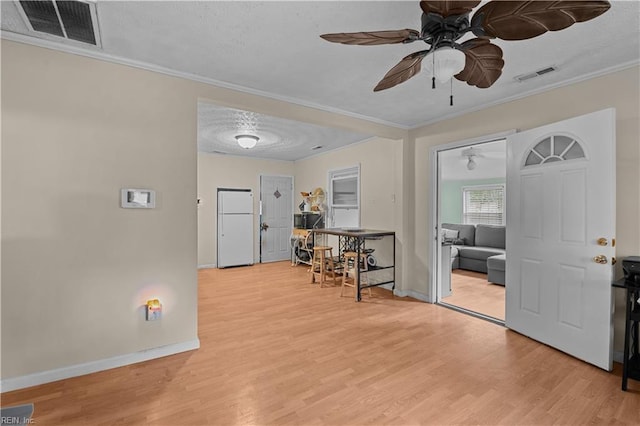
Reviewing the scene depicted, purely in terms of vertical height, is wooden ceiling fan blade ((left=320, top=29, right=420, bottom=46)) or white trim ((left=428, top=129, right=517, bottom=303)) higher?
wooden ceiling fan blade ((left=320, top=29, right=420, bottom=46))

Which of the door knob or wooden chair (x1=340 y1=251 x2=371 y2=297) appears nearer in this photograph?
the door knob

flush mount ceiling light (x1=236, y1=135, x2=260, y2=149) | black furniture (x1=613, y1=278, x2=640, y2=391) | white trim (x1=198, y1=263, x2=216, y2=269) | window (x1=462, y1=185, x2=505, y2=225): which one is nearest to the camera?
black furniture (x1=613, y1=278, x2=640, y2=391)

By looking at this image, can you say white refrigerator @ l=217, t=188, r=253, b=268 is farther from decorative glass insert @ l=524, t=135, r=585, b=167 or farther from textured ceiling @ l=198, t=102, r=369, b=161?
decorative glass insert @ l=524, t=135, r=585, b=167

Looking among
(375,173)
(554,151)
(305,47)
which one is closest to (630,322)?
(554,151)

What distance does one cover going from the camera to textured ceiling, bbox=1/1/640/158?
1.88 m

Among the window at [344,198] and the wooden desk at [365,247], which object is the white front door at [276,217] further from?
the wooden desk at [365,247]

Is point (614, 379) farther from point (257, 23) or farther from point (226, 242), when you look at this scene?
point (226, 242)

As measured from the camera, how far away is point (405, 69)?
194cm

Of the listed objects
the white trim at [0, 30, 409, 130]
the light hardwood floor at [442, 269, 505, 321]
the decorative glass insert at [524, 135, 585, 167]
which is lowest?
the light hardwood floor at [442, 269, 505, 321]

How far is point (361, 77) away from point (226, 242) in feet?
16.4

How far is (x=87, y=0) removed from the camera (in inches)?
69.7

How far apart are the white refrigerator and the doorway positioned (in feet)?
13.8

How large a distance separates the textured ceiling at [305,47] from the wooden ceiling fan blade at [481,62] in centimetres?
28

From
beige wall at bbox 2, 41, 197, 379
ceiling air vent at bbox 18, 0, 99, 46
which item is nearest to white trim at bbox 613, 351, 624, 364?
beige wall at bbox 2, 41, 197, 379
